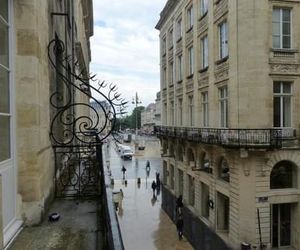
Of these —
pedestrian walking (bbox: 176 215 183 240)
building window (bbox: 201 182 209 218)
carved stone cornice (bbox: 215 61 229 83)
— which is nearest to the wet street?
pedestrian walking (bbox: 176 215 183 240)

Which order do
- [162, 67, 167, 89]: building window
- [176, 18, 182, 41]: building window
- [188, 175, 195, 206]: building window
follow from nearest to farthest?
[188, 175, 195, 206]: building window < [176, 18, 182, 41]: building window < [162, 67, 167, 89]: building window

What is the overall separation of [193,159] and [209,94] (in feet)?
19.1

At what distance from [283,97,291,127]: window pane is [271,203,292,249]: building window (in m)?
3.79

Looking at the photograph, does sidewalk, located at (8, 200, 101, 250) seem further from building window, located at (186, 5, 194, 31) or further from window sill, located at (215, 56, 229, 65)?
building window, located at (186, 5, 194, 31)

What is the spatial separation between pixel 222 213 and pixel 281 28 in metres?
9.84

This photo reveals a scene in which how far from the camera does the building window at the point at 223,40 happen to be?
62.6 feet

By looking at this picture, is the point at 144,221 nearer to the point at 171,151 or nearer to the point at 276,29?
the point at 171,151

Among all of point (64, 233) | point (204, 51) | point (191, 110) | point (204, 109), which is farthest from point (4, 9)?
point (191, 110)

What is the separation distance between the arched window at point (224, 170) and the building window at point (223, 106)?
1.92m

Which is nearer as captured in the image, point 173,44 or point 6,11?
point 6,11

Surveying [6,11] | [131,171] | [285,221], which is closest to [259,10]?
[285,221]

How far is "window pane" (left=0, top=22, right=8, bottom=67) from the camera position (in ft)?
13.3

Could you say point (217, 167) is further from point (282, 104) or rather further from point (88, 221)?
point (88, 221)

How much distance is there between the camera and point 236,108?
1719cm
